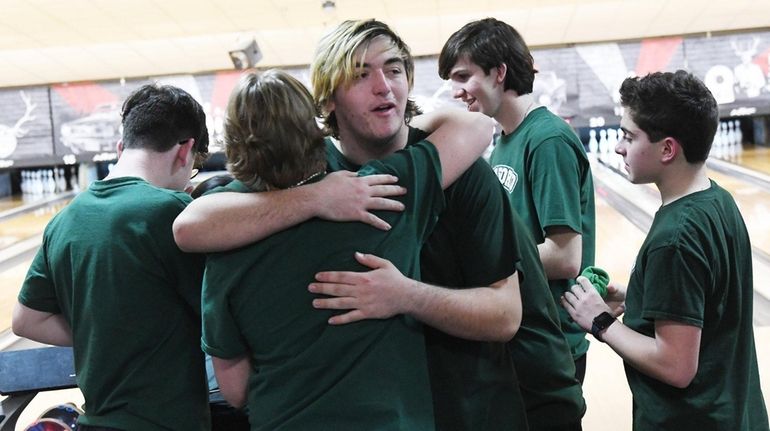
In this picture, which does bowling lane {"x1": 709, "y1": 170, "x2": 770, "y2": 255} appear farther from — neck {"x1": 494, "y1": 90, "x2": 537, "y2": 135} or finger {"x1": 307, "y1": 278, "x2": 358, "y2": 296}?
finger {"x1": 307, "y1": 278, "x2": 358, "y2": 296}

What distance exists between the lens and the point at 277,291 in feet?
3.45

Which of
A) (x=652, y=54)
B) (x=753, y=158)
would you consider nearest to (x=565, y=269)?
(x=652, y=54)

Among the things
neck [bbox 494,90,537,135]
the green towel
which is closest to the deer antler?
neck [bbox 494,90,537,135]

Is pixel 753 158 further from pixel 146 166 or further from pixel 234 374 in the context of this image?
pixel 234 374

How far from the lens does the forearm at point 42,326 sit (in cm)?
153

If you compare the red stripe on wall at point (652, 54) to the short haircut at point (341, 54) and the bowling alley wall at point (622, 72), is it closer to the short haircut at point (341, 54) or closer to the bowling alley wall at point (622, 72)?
the bowling alley wall at point (622, 72)

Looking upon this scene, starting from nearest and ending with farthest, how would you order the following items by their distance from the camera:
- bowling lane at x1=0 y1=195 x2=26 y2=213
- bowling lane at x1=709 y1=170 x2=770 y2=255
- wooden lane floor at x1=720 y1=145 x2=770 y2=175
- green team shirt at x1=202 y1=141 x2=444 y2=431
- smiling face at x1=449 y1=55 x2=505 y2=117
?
green team shirt at x1=202 y1=141 x2=444 y2=431, smiling face at x1=449 y1=55 x2=505 y2=117, bowling lane at x1=709 y1=170 x2=770 y2=255, wooden lane floor at x1=720 y1=145 x2=770 y2=175, bowling lane at x1=0 y1=195 x2=26 y2=213

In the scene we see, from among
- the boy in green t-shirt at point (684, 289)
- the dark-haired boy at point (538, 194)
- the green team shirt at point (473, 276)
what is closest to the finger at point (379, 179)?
the green team shirt at point (473, 276)

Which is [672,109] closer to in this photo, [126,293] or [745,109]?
[126,293]

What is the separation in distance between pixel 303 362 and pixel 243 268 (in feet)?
0.51

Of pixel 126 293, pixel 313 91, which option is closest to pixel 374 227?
pixel 313 91

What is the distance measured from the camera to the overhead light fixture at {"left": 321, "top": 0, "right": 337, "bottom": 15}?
637cm

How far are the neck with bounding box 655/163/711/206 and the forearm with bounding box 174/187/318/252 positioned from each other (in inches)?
29.4

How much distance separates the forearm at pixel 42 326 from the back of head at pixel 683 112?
1242 mm
